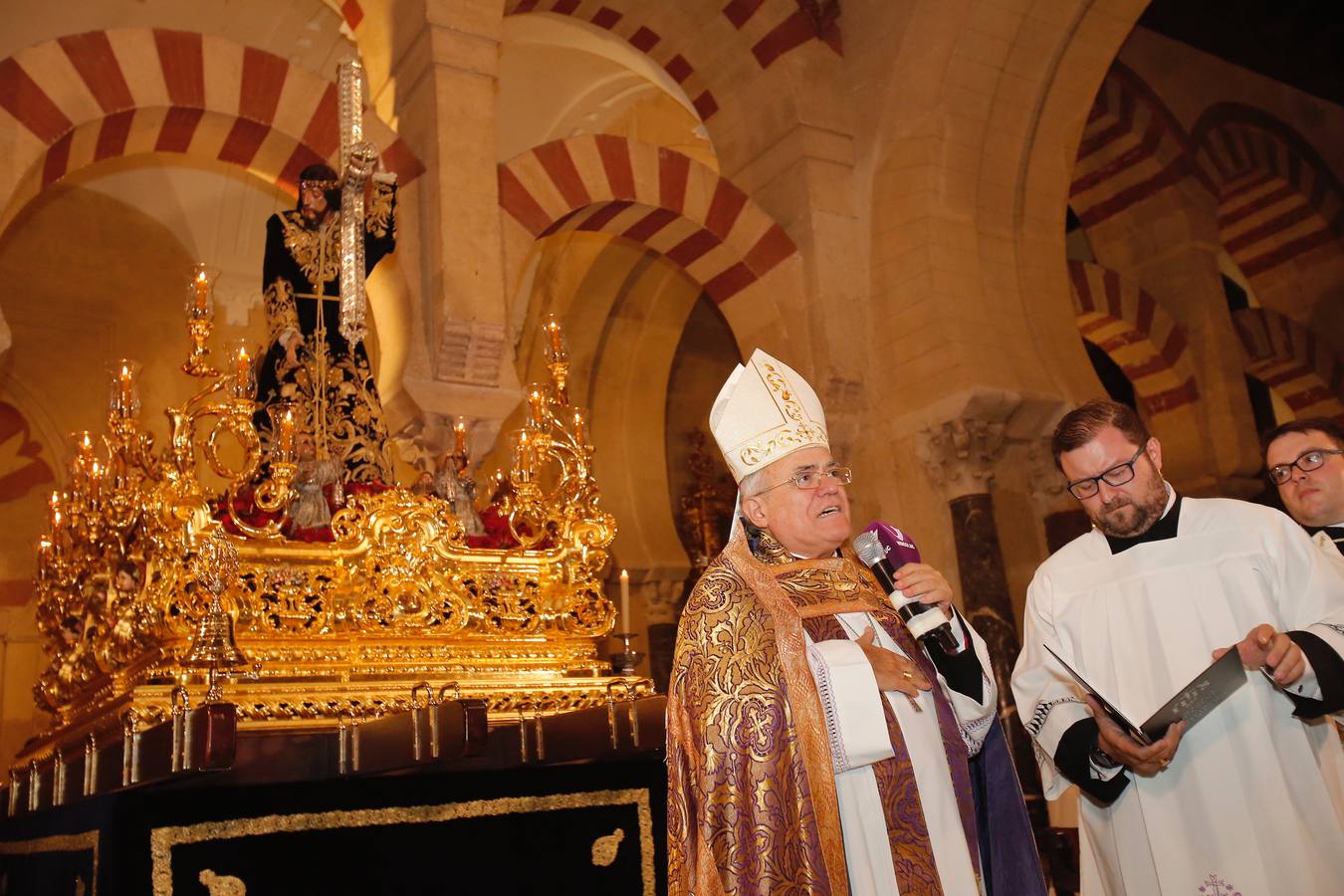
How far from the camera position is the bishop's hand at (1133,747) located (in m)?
2.29

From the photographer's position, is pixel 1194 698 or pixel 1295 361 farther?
pixel 1295 361

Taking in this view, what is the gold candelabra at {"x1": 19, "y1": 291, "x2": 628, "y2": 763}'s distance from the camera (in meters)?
3.54

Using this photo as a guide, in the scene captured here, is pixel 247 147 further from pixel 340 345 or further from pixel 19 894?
pixel 19 894

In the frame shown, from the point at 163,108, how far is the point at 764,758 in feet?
16.2

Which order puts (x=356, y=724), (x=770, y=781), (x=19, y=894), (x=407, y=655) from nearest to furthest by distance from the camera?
(x=770, y=781), (x=356, y=724), (x=407, y=655), (x=19, y=894)

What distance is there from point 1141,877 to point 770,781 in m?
0.90

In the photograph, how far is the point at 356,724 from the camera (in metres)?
3.43

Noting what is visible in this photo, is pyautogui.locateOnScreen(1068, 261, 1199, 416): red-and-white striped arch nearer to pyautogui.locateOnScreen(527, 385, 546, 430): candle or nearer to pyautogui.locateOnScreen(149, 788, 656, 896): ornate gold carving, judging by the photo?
pyautogui.locateOnScreen(527, 385, 546, 430): candle

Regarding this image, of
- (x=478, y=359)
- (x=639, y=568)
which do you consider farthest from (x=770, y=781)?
(x=639, y=568)

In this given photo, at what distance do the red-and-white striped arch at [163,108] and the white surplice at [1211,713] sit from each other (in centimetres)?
467

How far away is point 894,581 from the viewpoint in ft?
7.47

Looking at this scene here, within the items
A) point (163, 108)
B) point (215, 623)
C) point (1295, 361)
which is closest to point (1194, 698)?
point (215, 623)

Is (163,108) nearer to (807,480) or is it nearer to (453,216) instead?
(453,216)

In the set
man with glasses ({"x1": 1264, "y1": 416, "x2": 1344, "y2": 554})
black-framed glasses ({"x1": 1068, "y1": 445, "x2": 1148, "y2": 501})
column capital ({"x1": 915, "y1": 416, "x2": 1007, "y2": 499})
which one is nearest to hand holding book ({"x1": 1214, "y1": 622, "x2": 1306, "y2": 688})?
black-framed glasses ({"x1": 1068, "y1": 445, "x2": 1148, "y2": 501})
